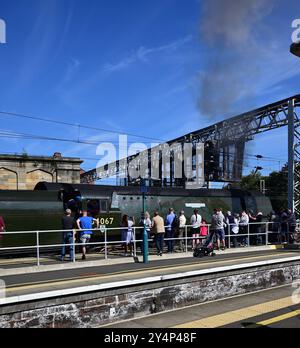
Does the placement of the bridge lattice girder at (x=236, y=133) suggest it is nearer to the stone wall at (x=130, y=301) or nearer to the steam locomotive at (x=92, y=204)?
the steam locomotive at (x=92, y=204)

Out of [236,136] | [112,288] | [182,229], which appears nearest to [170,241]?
[182,229]

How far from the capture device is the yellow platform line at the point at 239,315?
8.53 m

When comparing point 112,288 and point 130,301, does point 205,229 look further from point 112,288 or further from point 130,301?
point 112,288

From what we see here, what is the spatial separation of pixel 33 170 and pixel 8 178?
2.13 meters

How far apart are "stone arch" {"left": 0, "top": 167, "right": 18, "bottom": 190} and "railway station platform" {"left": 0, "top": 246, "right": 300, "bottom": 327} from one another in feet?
73.3

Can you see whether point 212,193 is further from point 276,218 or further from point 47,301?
point 47,301

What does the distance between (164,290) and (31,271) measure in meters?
4.00

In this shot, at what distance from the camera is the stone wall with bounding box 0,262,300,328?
7292 millimetres

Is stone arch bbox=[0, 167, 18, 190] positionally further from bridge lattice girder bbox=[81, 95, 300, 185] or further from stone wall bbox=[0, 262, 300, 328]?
stone wall bbox=[0, 262, 300, 328]

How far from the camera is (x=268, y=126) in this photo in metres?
29.6

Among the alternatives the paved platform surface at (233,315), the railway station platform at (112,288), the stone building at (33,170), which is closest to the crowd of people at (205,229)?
the railway station platform at (112,288)

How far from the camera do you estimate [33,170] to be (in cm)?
3606

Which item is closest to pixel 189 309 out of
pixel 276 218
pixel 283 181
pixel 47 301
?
pixel 47 301
